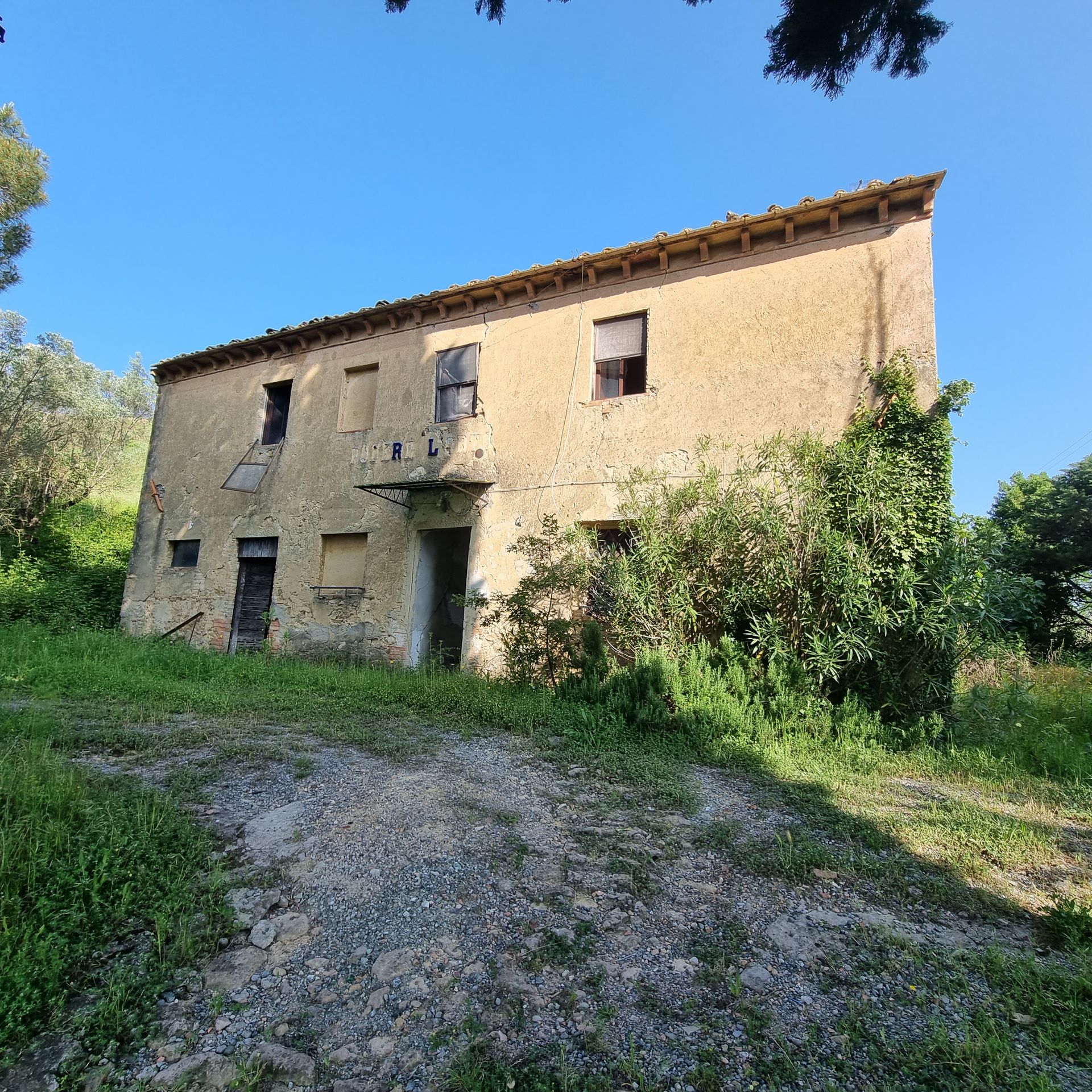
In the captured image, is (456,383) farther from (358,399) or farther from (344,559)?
(344,559)

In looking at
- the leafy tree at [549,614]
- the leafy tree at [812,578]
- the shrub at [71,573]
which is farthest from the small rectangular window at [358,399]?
the shrub at [71,573]

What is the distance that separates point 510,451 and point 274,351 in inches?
242

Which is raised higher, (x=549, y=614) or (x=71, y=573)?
(x=71, y=573)

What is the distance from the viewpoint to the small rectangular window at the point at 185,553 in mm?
12297

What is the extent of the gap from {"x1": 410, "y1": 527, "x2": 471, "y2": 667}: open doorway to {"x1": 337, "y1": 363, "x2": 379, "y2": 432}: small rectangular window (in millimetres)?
2598

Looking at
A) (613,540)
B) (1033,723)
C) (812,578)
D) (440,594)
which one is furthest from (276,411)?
(1033,723)

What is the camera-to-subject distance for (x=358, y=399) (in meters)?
11.1

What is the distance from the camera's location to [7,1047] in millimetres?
1779

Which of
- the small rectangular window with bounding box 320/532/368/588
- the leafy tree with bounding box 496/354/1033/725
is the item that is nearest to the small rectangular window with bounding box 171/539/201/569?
the small rectangular window with bounding box 320/532/368/588

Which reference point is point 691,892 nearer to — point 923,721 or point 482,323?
point 923,721

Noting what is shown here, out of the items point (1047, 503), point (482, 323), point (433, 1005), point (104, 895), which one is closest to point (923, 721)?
point (433, 1005)

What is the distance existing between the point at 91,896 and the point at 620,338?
8546 millimetres

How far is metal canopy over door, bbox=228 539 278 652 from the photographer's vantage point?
438 inches

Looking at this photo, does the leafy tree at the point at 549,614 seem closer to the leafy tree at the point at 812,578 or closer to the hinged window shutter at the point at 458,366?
the leafy tree at the point at 812,578
